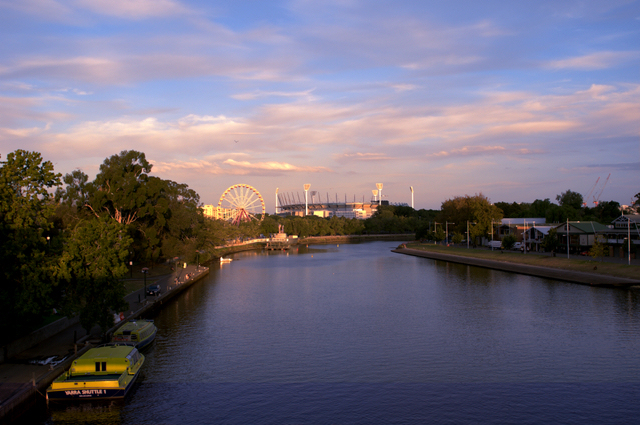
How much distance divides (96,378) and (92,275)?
7.83 metres

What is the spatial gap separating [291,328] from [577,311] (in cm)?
2319

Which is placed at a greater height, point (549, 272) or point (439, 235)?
point (439, 235)

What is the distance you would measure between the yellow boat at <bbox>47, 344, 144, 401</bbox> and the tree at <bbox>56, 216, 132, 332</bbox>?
Answer: 418cm

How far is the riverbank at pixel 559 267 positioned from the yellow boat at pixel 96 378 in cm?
4770

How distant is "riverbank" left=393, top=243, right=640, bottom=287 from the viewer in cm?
5181

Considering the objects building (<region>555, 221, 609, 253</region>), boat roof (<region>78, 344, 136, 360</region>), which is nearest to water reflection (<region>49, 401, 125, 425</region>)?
boat roof (<region>78, 344, 136, 360</region>)

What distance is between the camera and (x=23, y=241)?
24578 mm

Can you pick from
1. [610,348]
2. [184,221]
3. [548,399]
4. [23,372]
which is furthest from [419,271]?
[23,372]

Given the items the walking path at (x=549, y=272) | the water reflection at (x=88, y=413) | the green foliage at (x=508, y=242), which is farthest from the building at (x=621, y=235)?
the water reflection at (x=88, y=413)

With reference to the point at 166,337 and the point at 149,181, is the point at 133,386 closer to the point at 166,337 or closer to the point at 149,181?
the point at 166,337

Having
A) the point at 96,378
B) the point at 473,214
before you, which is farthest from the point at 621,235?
the point at 96,378

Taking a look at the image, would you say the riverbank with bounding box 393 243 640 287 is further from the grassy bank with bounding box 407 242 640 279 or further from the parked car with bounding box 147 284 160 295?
the parked car with bounding box 147 284 160 295

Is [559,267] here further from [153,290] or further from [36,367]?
[36,367]

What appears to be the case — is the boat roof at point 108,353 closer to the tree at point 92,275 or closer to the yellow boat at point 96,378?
the yellow boat at point 96,378
